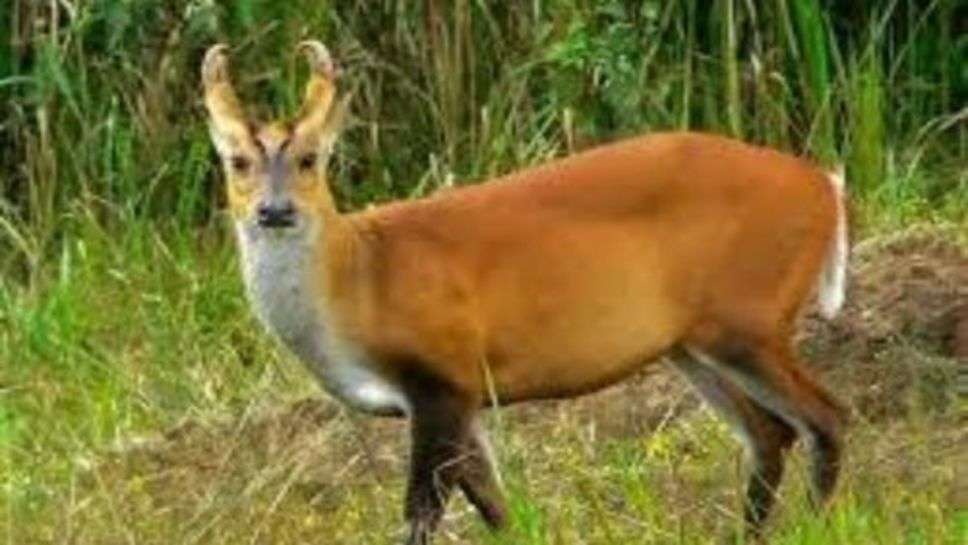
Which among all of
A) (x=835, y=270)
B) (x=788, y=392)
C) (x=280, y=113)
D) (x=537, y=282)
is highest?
(x=537, y=282)

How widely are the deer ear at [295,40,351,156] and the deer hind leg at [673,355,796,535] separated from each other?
92cm

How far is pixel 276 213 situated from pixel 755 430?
1.21 metres

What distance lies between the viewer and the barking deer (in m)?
7.47

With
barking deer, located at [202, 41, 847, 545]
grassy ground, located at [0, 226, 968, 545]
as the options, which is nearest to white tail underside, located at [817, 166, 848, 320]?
barking deer, located at [202, 41, 847, 545]

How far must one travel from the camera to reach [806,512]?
24.3 ft

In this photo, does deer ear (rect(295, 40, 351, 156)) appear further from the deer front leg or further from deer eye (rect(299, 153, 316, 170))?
the deer front leg

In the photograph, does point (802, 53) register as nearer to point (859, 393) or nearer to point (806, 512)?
point (859, 393)

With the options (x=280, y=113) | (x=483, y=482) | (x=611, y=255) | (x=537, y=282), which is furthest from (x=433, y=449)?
(x=280, y=113)

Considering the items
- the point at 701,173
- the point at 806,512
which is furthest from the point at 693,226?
the point at 806,512

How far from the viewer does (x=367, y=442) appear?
8.61 metres

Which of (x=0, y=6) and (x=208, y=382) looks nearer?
(x=208, y=382)

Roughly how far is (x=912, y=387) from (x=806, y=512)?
3.46 ft

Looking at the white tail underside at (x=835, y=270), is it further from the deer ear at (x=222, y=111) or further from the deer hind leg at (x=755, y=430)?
the deer ear at (x=222, y=111)

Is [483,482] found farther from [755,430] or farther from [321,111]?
[321,111]
